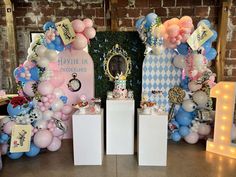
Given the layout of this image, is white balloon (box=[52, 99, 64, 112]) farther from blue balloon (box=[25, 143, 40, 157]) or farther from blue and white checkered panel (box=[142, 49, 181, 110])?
blue and white checkered panel (box=[142, 49, 181, 110])

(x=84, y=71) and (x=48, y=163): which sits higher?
(x=84, y=71)

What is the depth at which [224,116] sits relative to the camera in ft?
6.56

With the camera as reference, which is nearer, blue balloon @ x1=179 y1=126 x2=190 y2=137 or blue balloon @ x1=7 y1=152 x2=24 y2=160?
blue balloon @ x1=7 y1=152 x2=24 y2=160

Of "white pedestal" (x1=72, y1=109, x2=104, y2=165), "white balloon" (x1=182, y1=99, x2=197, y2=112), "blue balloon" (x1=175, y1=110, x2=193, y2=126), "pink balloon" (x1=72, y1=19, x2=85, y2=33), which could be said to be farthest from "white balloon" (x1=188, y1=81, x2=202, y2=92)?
"pink balloon" (x1=72, y1=19, x2=85, y2=33)

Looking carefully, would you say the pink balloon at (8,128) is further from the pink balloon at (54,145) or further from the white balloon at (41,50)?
the white balloon at (41,50)

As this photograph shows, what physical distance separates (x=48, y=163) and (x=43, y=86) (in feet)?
2.35

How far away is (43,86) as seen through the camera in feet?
6.51

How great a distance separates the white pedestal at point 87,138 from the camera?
71.0 inches

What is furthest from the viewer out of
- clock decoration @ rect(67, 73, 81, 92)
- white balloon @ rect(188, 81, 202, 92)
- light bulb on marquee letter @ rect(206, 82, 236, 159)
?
clock decoration @ rect(67, 73, 81, 92)

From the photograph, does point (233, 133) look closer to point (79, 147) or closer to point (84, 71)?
point (79, 147)

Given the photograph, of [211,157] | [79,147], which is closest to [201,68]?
[211,157]

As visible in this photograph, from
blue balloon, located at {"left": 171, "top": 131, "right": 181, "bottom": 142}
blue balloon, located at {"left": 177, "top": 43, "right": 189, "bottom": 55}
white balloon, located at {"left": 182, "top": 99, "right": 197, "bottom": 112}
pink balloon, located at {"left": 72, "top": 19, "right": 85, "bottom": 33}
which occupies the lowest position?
blue balloon, located at {"left": 171, "top": 131, "right": 181, "bottom": 142}

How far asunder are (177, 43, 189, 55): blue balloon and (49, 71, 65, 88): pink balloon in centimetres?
129

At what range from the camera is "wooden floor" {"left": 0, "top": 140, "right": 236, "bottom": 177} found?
1722 millimetres
